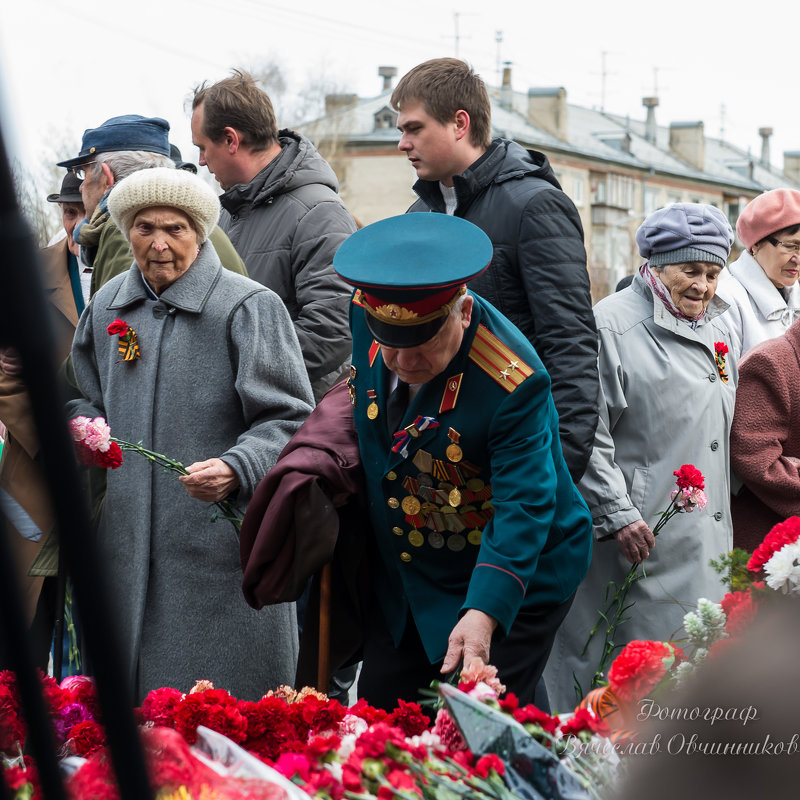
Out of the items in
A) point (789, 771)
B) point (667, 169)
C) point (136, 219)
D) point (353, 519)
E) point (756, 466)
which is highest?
Answer: point (789, 771)

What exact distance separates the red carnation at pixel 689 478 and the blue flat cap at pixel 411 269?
145 cm

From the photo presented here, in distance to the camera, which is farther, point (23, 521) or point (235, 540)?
point (235, 540)

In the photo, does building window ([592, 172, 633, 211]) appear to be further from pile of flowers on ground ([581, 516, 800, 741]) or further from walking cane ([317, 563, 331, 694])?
pile of flowers on ground ([581, 516, 800, 741])

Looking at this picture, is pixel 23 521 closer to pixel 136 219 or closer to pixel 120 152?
pixel 136 219

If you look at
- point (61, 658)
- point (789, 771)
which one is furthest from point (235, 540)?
point (789, 771)

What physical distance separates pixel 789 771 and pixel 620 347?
3.59 m

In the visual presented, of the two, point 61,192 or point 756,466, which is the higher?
point 61,192

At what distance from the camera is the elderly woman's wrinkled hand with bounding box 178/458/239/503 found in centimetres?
334

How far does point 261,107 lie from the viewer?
4605 mm

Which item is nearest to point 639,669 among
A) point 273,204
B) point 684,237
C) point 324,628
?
point 324,628

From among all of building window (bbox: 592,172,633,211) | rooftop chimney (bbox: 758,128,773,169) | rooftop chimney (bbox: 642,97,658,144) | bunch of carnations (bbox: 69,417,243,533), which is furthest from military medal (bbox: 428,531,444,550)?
rooftop chimney (bbox: 758,128,773,169)

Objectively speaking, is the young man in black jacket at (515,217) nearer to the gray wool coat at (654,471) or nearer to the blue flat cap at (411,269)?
the gray wool coat at (654,471)

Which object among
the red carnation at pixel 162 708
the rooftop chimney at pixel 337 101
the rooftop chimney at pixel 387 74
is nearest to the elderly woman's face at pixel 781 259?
the red carnation at pixel 162 708

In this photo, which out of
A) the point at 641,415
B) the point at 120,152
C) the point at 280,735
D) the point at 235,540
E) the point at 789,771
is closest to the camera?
the point at 789,771
